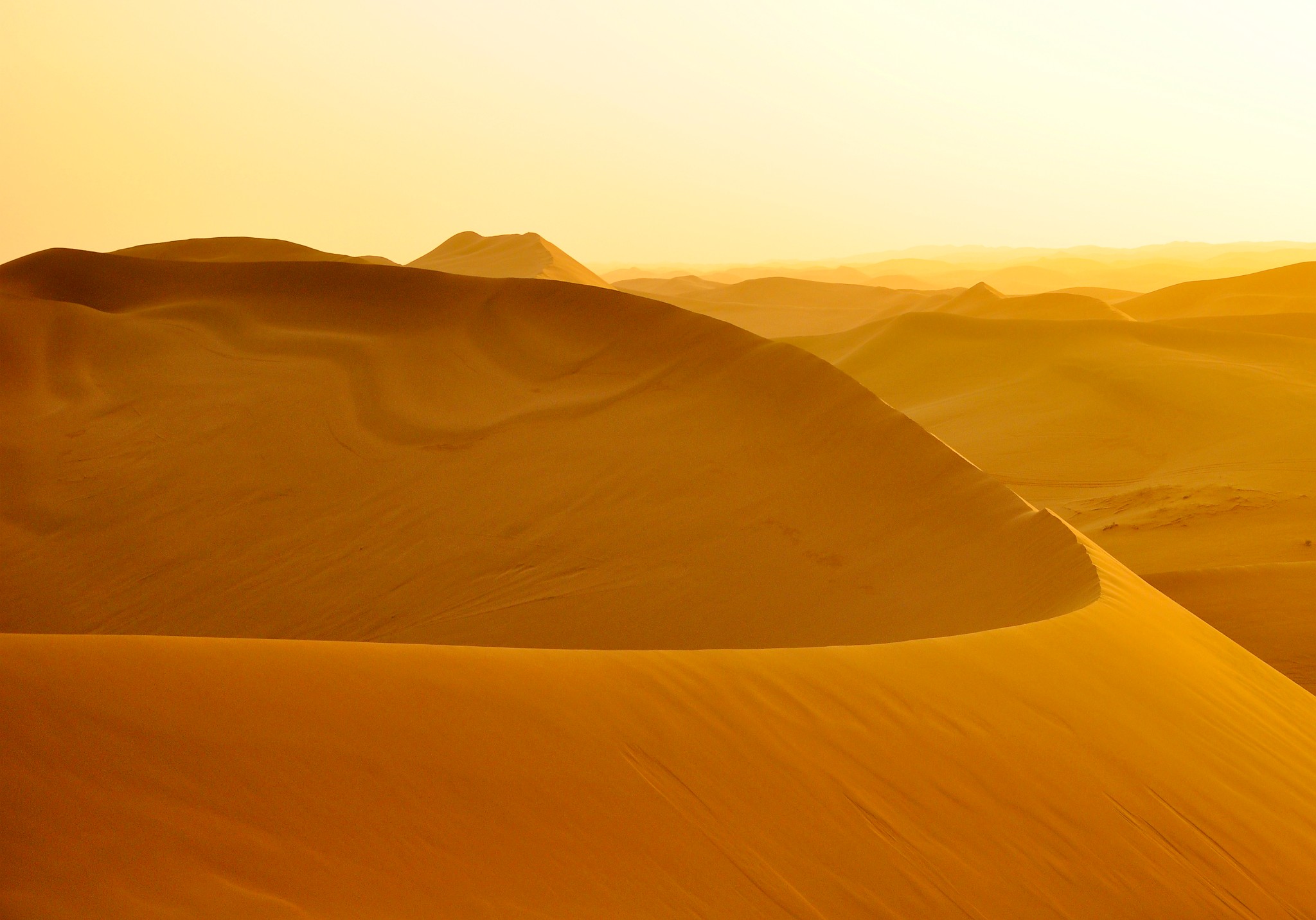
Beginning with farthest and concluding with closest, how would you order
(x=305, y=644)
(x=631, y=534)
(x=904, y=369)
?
(x=904, y=369), (x=631, y=534), (x=305, y=644)

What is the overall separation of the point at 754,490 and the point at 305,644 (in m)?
4.89

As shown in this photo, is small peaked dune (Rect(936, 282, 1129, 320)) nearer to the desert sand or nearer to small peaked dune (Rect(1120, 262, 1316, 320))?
small peaked dune (Rect(1120, 262, 1316, 320))

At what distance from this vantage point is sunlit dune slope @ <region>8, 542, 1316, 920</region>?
2.27m

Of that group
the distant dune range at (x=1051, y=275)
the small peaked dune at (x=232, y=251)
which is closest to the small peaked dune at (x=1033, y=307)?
the small peaked dune at (x=232, y=251)

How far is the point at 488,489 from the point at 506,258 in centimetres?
2358

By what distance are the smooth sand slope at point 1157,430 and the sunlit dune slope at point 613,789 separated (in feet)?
13.4

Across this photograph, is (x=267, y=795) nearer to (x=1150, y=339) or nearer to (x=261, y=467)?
(x=261, y=467)

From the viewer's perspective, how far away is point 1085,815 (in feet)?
10.6

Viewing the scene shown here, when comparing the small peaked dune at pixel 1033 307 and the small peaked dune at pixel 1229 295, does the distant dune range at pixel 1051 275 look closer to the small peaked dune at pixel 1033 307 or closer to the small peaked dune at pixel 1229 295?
the small peaked dune at pixel 1229 295

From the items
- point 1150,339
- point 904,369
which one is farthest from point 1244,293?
point 904,369

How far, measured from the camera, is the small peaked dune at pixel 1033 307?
93.0 ft

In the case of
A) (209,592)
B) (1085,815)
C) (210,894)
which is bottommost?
(209,592)

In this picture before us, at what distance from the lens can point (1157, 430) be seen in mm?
16562

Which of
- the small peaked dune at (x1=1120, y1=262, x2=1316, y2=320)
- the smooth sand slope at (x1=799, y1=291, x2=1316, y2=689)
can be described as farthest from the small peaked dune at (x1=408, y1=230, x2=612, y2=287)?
the small peaked dune at (x1=1120, y1=262, x2=1316, y2=320)
